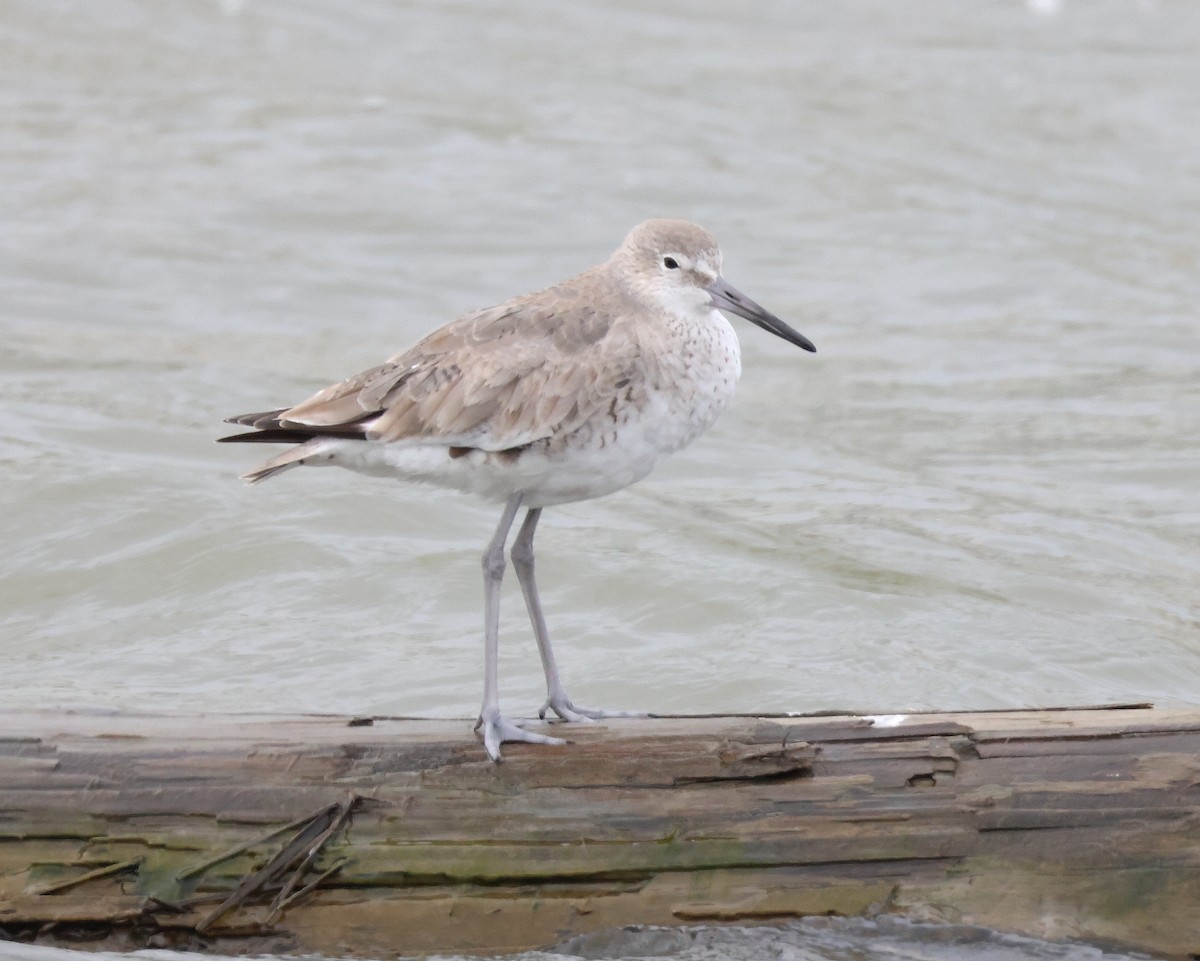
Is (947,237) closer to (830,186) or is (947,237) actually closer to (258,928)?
(830,186)

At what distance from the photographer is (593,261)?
15.8 meters

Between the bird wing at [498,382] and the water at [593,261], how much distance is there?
234 centimetres

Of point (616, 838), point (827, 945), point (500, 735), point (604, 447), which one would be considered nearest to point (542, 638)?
point (604, 447)

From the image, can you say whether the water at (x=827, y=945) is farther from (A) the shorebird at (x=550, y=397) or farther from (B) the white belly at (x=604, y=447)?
(B) the white belly at (x=604, y=447)

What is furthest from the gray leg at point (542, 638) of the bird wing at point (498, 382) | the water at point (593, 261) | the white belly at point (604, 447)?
the water at point (593, 261)

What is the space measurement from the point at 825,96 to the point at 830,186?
2.58 metres

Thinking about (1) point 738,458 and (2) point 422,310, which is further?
(2) point 422,310

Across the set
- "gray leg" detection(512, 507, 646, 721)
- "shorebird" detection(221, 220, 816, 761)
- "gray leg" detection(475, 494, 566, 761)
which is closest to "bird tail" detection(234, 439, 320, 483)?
"shorebird" detection(221, 220, 816, 761)

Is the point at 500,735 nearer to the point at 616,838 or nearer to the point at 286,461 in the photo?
the point at 616,838

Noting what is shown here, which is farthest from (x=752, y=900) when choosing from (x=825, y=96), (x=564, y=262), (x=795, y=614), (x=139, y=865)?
(x=825, y=96)

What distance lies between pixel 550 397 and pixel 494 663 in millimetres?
937

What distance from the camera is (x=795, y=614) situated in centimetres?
988

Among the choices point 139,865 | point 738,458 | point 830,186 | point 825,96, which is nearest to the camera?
point 139,865

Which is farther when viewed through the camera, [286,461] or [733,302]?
[733,302]
